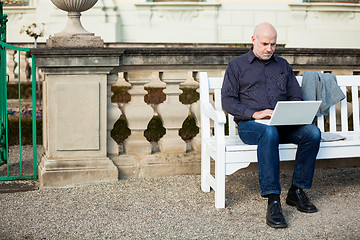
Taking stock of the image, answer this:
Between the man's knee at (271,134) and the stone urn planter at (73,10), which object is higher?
the stone urn planter at (73,10)

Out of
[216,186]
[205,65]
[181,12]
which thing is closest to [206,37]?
[181,12]

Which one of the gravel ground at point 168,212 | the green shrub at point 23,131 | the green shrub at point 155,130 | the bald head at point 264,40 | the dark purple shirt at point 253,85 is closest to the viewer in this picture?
the gravel ground at point 168,212

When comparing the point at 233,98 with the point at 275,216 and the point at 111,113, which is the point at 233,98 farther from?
the point at 111,113

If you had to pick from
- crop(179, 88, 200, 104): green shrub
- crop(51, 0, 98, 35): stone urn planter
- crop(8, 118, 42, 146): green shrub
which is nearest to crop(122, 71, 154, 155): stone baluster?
crop(51, 0, 98, 35): stone urn planter

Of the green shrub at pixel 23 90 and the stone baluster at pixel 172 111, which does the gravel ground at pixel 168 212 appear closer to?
the stone baluster at pixel 172 111

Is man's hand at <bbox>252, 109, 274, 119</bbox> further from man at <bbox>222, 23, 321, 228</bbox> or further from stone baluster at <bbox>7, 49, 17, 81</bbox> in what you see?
stone baluster at <bbox>7, 49, 17, 81</bbox>

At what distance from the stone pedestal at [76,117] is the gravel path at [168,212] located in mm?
142

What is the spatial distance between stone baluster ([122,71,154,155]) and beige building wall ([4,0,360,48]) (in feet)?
29.9

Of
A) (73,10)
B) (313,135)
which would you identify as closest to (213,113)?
(313,135)

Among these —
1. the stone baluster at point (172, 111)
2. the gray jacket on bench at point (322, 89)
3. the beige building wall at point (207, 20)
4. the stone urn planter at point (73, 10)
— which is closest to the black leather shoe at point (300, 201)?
the gray jacket on bench at point (322, 89)

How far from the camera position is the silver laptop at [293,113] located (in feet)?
13.3

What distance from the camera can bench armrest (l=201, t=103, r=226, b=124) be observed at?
13.9 ft

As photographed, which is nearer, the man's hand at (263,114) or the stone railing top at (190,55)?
the man's hand at (263,114)

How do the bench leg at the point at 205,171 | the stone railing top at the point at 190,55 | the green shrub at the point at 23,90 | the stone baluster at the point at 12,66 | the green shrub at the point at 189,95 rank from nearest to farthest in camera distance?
the bench leg at the point at 205,171, the stone railing top at the point at 190,55, the green shrub at the point at 189,95, the green shrub at the point at 23,90, the stone baluster at the point at 12,66
